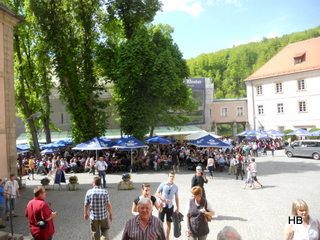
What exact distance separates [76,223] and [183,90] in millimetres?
19899

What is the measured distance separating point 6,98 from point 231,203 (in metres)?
12.7

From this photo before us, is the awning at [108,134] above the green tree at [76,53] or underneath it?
underneath

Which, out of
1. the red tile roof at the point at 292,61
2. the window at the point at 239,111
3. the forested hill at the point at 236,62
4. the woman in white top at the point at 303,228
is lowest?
the woman in white top at the point at 303,228

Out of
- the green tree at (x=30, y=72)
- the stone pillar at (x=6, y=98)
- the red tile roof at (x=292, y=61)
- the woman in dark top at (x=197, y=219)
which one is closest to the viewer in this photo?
the woman in dark top at (x=197, y=219)

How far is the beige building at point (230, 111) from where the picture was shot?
52.7 meters

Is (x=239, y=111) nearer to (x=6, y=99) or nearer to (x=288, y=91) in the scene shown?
(x=288, y=91)

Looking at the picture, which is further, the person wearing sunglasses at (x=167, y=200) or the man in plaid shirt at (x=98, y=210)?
the person wearing sunglasses at (x=167, y=200)

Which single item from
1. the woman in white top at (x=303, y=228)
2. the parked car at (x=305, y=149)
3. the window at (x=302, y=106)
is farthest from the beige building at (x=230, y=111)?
the woman in white top at (x=303, y=228)

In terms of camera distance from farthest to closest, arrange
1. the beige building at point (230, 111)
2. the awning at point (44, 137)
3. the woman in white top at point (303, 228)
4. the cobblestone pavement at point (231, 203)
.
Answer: the beige building at point (230, 111)
the awning at point (44, 137)
the cobblestone pavement at point (231, 203)
the woman in white top at point (303, 228)

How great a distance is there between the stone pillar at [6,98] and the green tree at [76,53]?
9.85m

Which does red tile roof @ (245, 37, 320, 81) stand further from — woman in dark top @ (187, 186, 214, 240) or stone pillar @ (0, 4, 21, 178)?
woman in dark top @ (187, 186, 214, 240)

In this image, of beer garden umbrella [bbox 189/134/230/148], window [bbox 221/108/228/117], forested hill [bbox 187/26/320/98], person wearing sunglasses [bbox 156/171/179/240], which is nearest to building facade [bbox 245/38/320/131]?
window [bbox 221/108/228/117]

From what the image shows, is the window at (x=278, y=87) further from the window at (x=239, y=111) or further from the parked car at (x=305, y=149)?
the parked car at (x=305, y=149)


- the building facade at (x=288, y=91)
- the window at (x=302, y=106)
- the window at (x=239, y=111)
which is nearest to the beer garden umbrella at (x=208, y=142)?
the building facade at (x=288, y=91)
